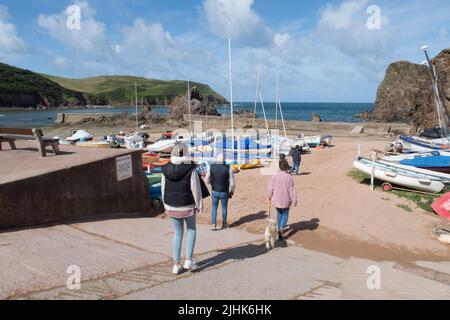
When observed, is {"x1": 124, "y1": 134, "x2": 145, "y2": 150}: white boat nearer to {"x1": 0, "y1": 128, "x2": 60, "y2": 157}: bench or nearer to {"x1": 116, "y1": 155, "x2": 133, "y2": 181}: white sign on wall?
{"x1": 0, "y1": 128, "x2": 60, "y2": 157}: bench

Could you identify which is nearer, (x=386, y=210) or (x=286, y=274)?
(x=286, y=274)

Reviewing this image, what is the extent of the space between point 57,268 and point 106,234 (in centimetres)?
223

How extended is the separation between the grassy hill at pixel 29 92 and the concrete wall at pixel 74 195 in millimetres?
142167

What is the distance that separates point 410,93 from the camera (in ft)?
247

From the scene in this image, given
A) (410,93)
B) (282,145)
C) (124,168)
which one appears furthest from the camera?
(410,93)

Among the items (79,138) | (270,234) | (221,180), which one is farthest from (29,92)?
(270,234)

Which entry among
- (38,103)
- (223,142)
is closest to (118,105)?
(38,103)

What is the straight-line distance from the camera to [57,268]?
17.6 feet

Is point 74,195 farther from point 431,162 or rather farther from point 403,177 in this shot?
point 431,162

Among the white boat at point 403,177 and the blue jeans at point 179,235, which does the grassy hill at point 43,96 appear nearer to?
the white boat at point 403,177

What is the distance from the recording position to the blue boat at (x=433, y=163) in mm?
16812

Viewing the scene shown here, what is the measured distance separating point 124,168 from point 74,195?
5.28 feet

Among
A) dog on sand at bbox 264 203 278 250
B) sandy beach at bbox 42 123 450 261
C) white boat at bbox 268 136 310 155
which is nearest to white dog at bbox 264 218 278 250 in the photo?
dog on sand at bbox 264 203 278 250

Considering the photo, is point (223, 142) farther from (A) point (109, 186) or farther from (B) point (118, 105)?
(B) point (118, 105)
